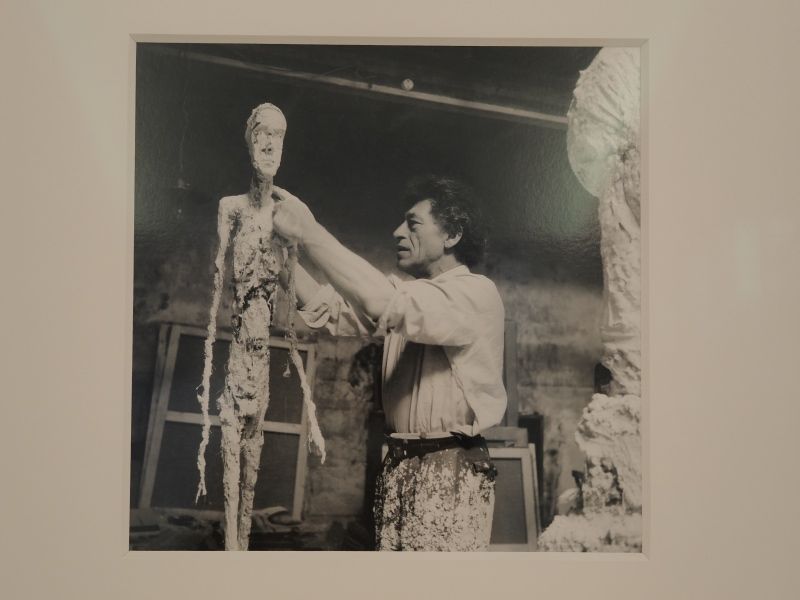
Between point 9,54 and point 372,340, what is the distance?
1.11m

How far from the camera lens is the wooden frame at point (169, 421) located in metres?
1.85

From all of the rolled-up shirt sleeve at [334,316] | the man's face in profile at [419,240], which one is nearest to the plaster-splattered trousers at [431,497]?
the rolled-up shirt sleeve at [334,316]

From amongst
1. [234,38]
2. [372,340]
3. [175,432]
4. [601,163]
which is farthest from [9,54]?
[601,163]

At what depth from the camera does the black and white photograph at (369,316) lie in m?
1.86

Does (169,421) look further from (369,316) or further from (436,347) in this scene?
(436,347)

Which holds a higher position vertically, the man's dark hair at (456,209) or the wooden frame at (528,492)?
the man's dark hair at (456,209)

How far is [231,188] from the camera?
187 centimetres

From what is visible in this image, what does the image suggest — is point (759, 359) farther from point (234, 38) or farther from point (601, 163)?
point (234, 38)

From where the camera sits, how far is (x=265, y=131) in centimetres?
186

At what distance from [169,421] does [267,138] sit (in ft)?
2.37

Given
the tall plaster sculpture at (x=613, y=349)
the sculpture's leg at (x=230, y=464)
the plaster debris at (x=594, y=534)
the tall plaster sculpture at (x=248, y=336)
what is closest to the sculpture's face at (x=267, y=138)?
the tall plaster sculpture at (x=248, y=336)

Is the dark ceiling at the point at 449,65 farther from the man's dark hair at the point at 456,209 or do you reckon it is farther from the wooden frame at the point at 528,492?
the wooden frame at the point at 528,492

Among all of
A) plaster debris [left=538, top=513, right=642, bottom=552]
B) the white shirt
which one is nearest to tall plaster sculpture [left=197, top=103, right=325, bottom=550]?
the white shirt

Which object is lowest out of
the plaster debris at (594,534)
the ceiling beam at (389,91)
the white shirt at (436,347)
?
the plaster debris at (594,534)
